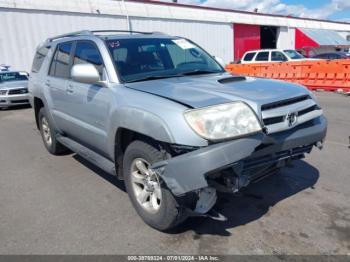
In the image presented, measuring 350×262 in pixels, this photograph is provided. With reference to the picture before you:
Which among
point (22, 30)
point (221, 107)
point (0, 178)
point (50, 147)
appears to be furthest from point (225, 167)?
point (22, 30)

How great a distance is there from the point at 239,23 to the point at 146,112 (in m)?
30.7

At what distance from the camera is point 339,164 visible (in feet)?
16.1

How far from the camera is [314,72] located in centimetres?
1345

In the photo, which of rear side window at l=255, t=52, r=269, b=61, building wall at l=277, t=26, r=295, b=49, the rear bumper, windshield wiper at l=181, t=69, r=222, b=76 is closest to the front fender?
windshield wiper at l=181, t=69, r=222, b=76

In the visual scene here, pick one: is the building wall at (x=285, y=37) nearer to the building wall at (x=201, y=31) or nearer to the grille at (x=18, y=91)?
the building wall at (x=201, y=31)

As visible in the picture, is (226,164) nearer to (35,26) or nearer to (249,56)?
(249,56)

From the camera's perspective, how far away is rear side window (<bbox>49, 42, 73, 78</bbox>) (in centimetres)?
488

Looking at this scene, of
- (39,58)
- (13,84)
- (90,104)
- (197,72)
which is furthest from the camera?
(13,84)

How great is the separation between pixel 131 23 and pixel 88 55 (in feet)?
66.3

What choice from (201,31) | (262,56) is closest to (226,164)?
(262,56)

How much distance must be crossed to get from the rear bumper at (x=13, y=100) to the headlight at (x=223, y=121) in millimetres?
11905

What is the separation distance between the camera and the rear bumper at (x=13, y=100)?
12.8m

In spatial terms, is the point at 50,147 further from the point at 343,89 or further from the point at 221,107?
the point at 343,89

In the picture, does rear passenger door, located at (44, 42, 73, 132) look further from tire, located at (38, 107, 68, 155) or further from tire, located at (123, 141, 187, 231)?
tire, located at (123, 141, 187, 231)
